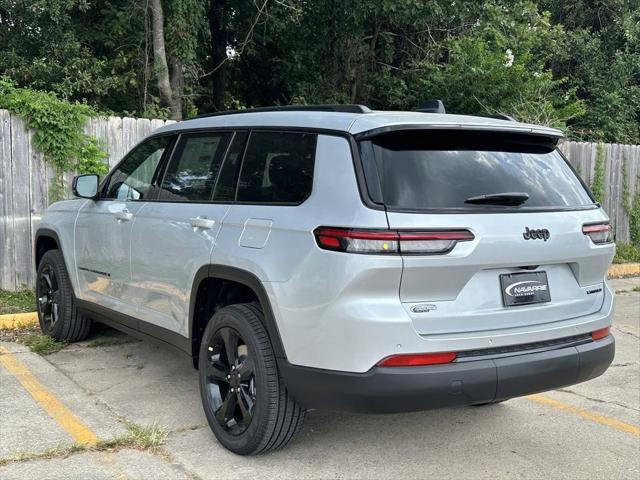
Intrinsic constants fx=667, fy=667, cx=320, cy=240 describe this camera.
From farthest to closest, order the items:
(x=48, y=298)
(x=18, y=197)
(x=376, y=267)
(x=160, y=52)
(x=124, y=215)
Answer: (x=160, y=52)
(x=18, y=197)
(x=48, y=298)
(x=124, y=215)
(x=376, y=267)

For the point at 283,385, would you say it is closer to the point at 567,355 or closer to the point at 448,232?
the point at 448,232

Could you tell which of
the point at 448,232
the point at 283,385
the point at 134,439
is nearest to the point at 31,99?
the point at 134,439

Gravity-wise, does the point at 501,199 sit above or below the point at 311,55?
below

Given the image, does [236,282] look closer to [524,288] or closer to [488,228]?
[488,228]

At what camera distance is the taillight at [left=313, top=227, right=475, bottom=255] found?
307 centimetres

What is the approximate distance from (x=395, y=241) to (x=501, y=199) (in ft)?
2.27

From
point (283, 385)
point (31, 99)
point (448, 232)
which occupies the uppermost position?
point (31, 99)

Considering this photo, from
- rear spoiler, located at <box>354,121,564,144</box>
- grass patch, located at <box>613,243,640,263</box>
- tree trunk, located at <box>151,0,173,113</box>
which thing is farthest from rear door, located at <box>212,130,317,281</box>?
grass patch, located at <box>613,243,640,263</box>

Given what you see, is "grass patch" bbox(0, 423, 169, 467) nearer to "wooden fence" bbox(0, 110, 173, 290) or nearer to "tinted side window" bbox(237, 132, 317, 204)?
"tinted side window" bbox(237, 132, 317, 204)

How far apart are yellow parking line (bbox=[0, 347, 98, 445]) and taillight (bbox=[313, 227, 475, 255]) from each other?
2.02m

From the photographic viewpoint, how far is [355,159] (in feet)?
10.8

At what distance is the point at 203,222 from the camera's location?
4.02 meters

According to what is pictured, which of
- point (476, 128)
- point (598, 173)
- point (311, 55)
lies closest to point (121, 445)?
point (476, 128)

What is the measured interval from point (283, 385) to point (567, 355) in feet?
4.92
